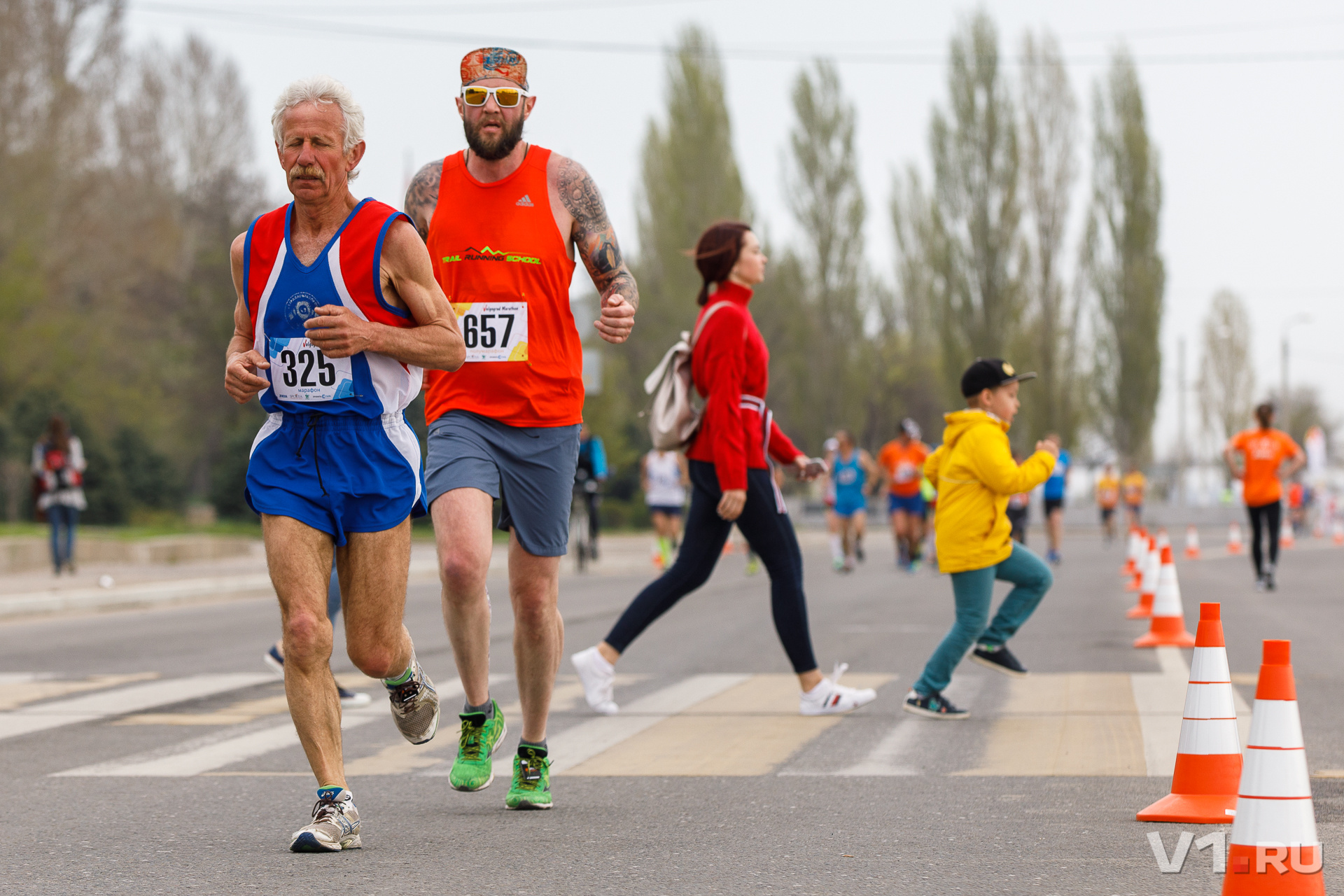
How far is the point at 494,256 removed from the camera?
4.94 meters

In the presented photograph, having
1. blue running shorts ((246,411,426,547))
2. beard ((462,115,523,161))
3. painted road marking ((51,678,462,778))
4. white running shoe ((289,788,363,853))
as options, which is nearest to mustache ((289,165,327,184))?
blue running shorts ((246,411,426,547))

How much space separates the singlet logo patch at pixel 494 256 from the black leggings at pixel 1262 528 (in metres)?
12.7

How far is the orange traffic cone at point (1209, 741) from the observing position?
4.53 m

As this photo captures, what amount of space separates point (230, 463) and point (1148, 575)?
2299 cm

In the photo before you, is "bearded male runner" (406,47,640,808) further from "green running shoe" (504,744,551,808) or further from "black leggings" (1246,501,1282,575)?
"black leggings" (1246,501,1282,575)

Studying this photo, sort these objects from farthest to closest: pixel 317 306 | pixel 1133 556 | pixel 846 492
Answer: pixel 846 492 → pixel 1133 556 → pixel 317 306

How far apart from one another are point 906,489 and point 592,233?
16.1m

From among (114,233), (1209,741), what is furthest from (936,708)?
(114,233)

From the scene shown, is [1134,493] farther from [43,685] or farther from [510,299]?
[510,299]

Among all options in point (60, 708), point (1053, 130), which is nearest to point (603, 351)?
point (1053, 130)

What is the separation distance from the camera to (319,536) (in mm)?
4254

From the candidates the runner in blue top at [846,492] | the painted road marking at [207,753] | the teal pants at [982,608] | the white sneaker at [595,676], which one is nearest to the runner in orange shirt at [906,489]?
the runner in blue top at [846,492]

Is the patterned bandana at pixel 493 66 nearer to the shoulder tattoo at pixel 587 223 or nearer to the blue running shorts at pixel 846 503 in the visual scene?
the shoulder tattoo at pixel 587 223

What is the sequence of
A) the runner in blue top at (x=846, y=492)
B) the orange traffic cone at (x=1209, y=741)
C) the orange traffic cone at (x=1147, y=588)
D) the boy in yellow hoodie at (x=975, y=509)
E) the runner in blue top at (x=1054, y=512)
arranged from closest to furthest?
the orange traffic cone at (x=1209, y=741) < the boy in yellow hoodie at (x=975, y=509) < the orange traffic cone at (x=1147, y=588) < the runner in blue top at (x=846, y=492) < the runner in blue top at (x=1054, y=512)
